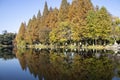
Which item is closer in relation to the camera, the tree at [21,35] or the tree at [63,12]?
the tree at [63,12]

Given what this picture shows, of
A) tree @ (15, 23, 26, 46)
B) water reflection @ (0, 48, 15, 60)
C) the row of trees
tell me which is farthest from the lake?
tree @ (15, 23, 26, 46)

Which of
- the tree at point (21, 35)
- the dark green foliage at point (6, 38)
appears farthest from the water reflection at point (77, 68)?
the dark green foliage at point (6, 38)

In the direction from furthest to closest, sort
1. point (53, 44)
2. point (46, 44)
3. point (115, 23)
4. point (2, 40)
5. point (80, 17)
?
point (2, 40) → point (46, 44) → point (53, 44) → point (115, 23) → point (80, 17)

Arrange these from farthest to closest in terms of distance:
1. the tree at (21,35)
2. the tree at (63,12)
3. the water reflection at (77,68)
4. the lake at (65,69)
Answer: the tree at (21,35) < the tree at (63,12) < the lake at (65,69) < the water reflection at (77,68)

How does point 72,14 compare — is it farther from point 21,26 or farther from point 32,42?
point 21,26

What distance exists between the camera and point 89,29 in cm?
5806

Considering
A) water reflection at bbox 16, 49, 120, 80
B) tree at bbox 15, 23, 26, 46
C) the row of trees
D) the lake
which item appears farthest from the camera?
tree at bbox 15, 23, 26, 46

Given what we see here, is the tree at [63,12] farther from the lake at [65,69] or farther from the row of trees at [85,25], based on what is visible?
the lake at [65,69]

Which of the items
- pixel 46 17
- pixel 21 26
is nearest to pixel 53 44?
pixel 46 17

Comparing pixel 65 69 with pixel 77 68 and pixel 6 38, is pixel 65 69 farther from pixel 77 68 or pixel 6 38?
pixel 6 38

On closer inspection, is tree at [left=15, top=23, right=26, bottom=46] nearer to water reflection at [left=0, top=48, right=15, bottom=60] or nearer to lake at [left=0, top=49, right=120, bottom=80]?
water reflection at [left=0, top=48, right=15, bottom=60]

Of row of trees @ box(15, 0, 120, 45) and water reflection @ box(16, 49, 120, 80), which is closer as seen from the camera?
water reflection @ box(16, 49, 120, 80)

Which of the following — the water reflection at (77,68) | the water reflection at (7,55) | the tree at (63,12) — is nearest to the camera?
the water reflection at (77,68)

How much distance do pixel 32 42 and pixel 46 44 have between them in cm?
2077
